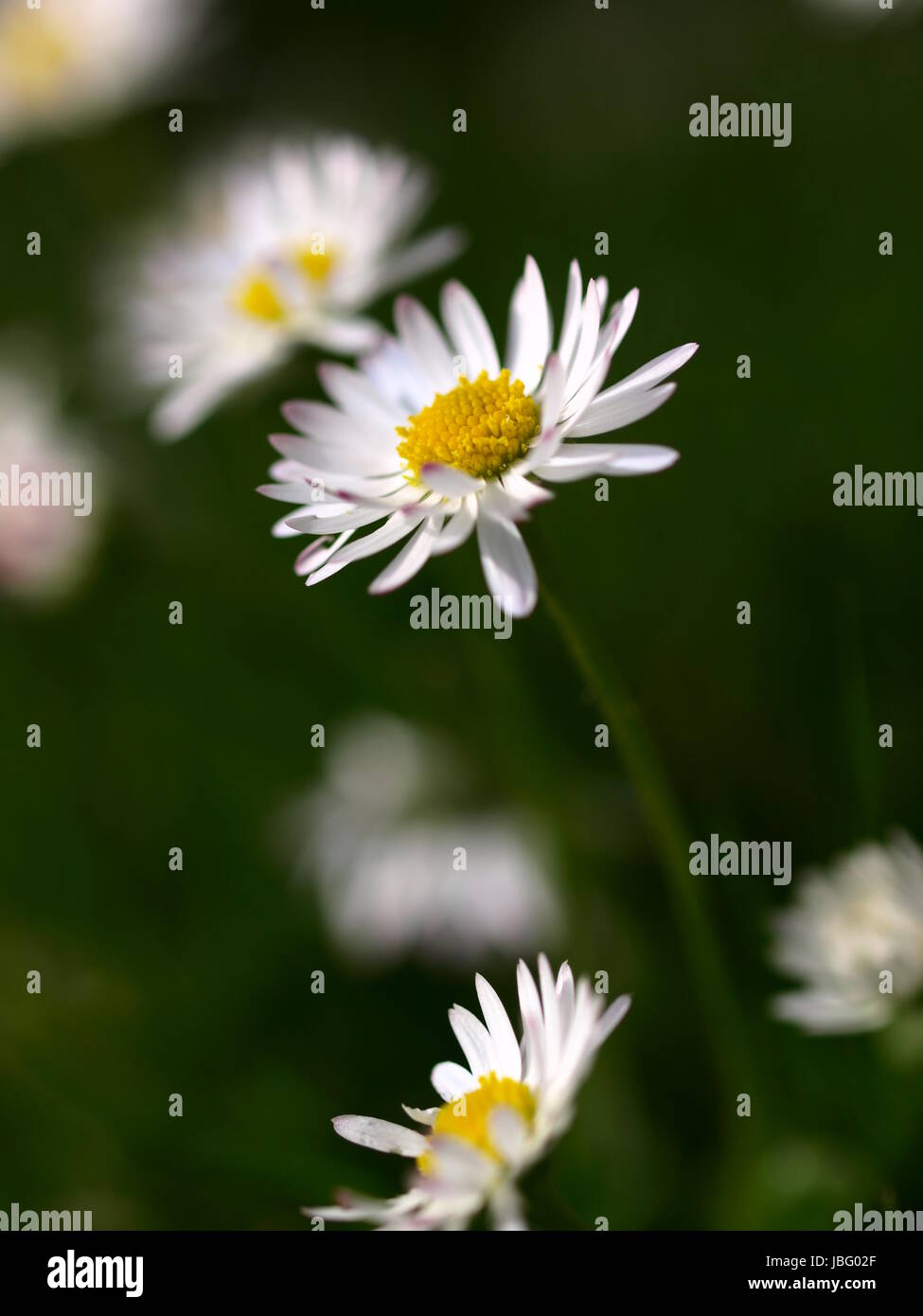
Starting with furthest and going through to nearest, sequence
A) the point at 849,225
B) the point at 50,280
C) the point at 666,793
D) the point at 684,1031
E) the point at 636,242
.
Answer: the point at 50,280 → the point at 636,242 → the point at 849,225 → the point at 684,1031 → the point at 666,793

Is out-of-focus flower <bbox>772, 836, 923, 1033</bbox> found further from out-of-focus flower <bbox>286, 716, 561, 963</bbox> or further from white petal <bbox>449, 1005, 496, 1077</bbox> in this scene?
out-of-focus flower <bbox>286, 716, 561, 963</bbox>

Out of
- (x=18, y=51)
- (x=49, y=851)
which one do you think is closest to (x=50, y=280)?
(x=18, y=51)

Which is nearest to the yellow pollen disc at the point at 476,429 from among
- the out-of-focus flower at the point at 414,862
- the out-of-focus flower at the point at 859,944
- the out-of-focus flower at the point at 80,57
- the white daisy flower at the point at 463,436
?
the white daisy flower at the point at 463,436

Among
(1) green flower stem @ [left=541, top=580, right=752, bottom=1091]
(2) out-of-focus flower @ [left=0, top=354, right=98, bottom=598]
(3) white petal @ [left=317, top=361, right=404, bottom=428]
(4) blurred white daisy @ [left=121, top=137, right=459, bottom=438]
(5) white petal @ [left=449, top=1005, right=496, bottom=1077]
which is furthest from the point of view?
(2) out-of-focus flower @ [left=0, top=354, right=98, bottom=598]

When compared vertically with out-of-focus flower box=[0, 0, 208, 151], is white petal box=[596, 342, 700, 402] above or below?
below

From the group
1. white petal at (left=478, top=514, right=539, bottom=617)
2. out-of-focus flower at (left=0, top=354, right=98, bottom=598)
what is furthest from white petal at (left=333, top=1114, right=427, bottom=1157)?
out-of-focus flower at (left=0, top=354, right=98, bottom=598)

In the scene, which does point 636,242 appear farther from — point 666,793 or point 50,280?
point 666,793
